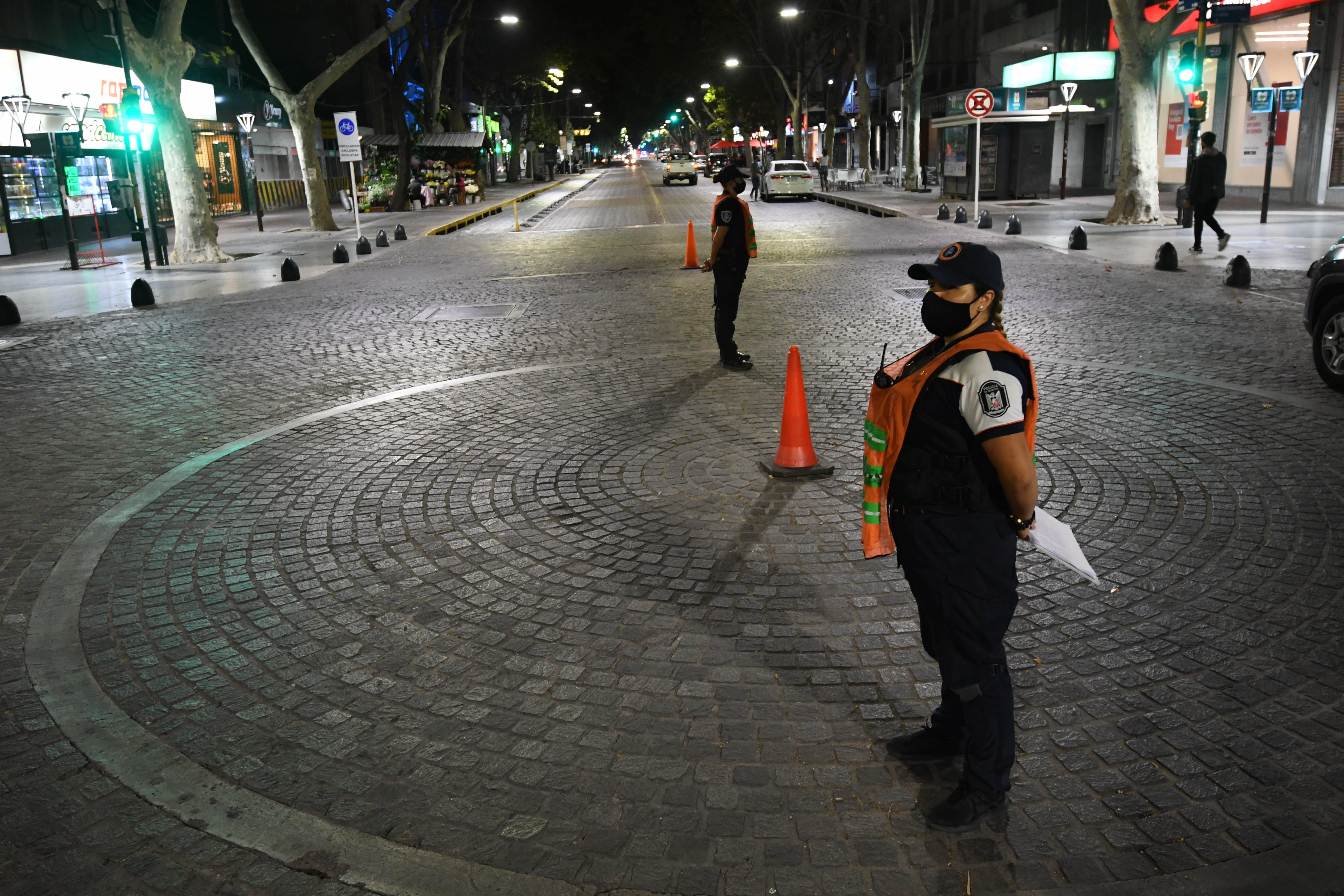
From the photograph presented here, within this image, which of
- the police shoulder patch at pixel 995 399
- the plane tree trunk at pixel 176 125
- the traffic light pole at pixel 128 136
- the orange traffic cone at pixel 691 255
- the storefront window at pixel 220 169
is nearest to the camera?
the police shoulder patch at pixel 995 399

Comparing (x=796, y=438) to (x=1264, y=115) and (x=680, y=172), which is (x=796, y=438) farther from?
(x=680, y=172)

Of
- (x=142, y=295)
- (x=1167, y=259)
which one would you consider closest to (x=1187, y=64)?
(x=1167, y=259)

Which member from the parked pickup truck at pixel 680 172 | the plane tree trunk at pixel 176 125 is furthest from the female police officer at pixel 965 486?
the parked pickup truck at pixel 680 172

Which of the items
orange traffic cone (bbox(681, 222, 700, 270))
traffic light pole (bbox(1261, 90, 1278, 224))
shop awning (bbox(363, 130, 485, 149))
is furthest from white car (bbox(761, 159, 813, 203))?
orange traffic cone (bbox(681, 222, 700, 270))

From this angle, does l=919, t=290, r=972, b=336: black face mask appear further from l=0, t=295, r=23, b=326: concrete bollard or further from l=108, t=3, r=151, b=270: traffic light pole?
l=108, t=3, r=151, b=270: traffic light pole

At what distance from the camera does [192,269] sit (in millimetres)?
20797

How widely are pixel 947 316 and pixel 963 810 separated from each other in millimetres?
1526

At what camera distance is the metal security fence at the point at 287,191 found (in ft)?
143

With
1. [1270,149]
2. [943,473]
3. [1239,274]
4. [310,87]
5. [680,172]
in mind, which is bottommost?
[1239,274]

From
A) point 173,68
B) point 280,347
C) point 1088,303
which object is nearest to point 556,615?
point 280,347

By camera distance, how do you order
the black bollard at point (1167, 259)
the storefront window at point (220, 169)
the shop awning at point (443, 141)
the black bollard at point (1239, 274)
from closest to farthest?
the black bollard at point (1239, 274)
the black bollard at point (1167, 259)
the storefront window at point (220, 169)
the shop awning at point (443, 141)

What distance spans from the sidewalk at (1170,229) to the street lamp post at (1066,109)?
62 cm

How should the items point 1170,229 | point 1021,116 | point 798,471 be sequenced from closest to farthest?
point 798,471, point 1170,229, point 1021,116

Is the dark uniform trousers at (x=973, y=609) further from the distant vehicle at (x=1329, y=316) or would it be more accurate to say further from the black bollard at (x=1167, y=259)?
the black bollard at (x=1167, y=259)
